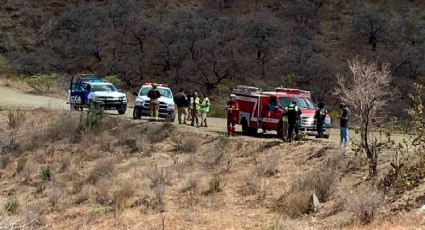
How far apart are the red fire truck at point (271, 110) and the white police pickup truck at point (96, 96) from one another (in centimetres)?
889

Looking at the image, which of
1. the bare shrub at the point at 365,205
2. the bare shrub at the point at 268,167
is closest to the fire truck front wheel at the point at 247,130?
the bare shrub at the point at 268,167

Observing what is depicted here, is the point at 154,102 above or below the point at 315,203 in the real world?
above

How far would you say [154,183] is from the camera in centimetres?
1845

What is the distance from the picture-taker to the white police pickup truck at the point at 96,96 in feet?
104

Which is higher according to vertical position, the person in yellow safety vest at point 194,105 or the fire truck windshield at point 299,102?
the fire truck windshield at point 299,102

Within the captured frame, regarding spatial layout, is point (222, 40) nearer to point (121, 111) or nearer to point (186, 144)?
point (121, 111)

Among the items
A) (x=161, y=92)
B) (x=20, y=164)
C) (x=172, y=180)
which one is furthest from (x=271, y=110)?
(x=20, y=164)

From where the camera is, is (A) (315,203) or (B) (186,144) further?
(B) (186,144)

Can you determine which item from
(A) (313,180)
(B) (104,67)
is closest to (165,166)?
(A) (313,180)

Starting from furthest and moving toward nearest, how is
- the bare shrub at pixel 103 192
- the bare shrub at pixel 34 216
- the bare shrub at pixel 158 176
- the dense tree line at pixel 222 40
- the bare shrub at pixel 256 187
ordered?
the dense tree line at pixel 222 40, the bare shrub at pixel 158 176, the bare shrub at pixel 103 192, the bare shrub at pixel 256 187, the bare shrub at pixel 34 216

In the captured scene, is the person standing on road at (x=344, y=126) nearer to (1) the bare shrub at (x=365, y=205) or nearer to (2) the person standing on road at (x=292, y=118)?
(2) the person standing on road at (x=292, y=118)

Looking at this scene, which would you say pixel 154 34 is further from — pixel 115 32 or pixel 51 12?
pixel 51 12

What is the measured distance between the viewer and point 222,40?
52.0m

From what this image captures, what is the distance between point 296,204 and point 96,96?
18.9m
